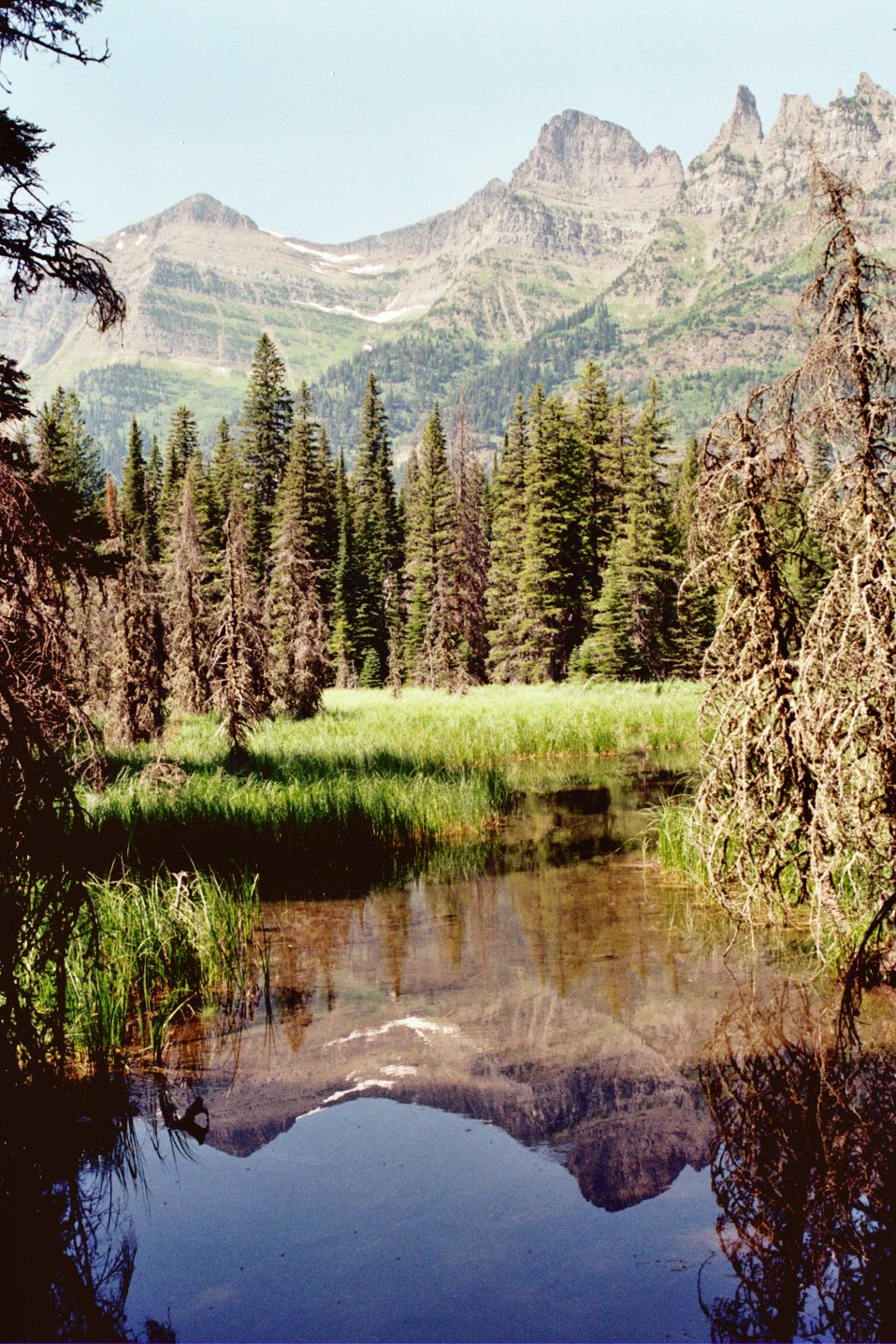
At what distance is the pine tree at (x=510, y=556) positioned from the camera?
2094 inches

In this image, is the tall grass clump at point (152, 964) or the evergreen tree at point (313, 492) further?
the evergreen tree at point (313, 492)

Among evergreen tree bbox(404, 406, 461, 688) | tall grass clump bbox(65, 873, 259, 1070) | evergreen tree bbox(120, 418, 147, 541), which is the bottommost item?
tall grass clump bbox(65, 873, 259, 1070)

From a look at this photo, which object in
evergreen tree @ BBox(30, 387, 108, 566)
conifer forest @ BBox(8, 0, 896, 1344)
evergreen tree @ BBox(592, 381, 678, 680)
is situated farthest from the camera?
evergreen tree @ BBox(592, 381, 678, 680)

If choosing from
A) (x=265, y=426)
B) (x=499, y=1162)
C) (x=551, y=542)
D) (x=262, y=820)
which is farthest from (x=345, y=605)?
(x=499, y=1162)

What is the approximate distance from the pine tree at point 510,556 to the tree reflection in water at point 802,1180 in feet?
145

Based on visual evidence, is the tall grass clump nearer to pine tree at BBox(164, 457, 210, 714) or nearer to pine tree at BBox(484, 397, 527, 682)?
pine tree at BBox(164, 457, 210, 714)

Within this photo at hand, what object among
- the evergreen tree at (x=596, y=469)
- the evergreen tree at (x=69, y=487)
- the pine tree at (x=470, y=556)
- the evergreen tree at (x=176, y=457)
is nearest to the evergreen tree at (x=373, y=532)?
the pine tree at (x=470, y=556)

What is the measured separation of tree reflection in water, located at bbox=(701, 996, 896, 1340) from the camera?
187 inches

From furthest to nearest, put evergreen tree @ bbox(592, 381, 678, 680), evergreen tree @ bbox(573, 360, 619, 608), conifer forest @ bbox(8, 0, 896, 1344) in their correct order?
evergreen tree @ bbox(573, 360, 619, 608) < evergreen tree @ bbox(592, 381, 678, 680) < conifer forest @ bbox(8, 0, 896, 1344)

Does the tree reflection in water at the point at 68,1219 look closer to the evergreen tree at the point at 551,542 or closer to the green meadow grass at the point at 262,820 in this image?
the green meadow grass at the point at 262,820

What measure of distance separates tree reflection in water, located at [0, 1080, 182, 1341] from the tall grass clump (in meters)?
0.71

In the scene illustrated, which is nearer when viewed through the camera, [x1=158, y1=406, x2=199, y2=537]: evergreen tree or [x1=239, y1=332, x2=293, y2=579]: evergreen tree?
[x1=158, y1=406, x2=199, y2=537]: evergreen tree

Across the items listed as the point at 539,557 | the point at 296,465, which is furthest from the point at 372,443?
the point at 539,557

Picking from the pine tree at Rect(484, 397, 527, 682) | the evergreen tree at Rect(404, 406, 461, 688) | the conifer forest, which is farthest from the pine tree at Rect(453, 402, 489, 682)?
the conifer forest
